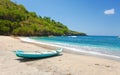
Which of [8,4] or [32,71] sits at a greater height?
[8,4]

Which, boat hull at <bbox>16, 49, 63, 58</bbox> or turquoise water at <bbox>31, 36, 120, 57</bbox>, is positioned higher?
boat hull at <bbox>16, 49, 63, 58</bbox>

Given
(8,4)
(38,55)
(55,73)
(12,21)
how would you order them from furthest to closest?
(8,4)
(12,21)
(38,55)
(55,73)

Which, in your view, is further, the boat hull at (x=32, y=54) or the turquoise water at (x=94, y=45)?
the turquoise water at (x=94, y=45)

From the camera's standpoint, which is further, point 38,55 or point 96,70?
point 38,55

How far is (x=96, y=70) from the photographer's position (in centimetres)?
1015

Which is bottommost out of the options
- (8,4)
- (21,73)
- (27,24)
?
(21,73)

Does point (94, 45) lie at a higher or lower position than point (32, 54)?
lower

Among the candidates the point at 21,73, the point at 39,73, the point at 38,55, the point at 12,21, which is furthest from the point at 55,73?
the point at 12,21

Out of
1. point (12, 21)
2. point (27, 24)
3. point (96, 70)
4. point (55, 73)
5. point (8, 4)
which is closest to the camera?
point (55, 73)

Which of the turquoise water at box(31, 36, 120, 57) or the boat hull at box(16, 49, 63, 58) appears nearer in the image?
the boat hull at box(16, 49, 63, 58)

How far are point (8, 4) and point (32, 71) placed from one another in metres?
112

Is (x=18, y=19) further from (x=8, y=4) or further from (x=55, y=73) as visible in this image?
(x=55, y=73)

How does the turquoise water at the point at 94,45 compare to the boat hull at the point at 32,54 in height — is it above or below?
below

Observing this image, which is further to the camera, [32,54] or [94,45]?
[94,45]
